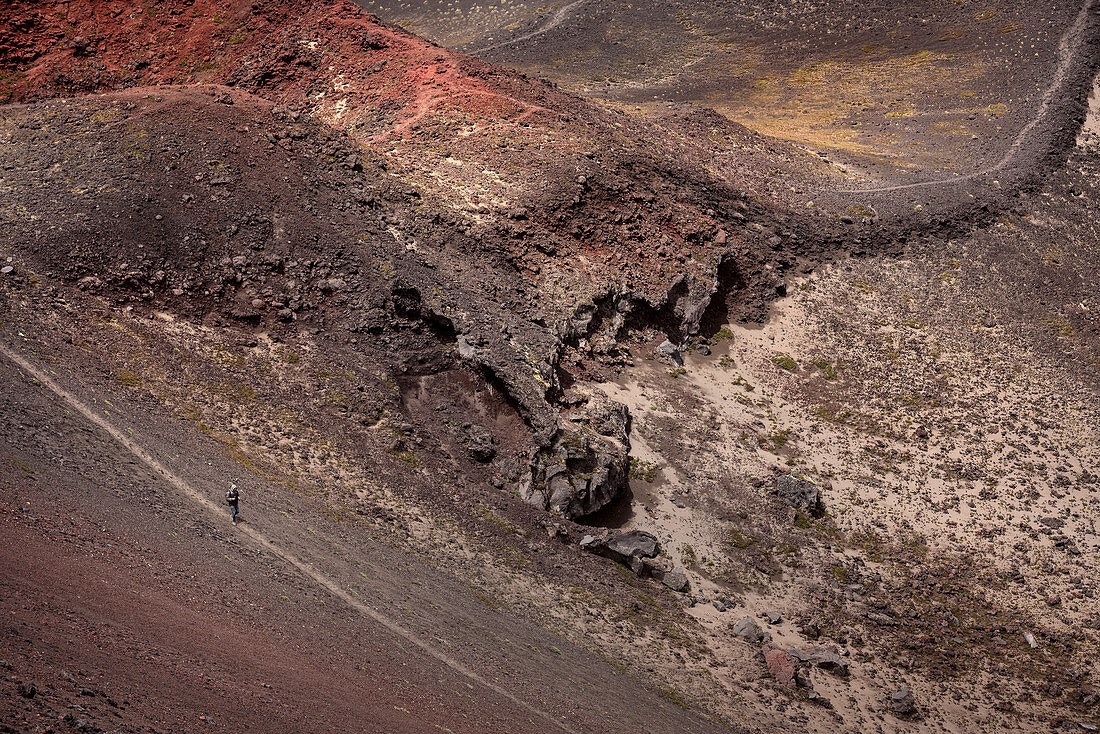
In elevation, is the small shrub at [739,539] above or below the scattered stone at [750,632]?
above

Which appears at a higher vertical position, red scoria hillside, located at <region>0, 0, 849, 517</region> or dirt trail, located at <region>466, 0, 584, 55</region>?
dirt trail, located at <region>466, 0, 584, 55</region>

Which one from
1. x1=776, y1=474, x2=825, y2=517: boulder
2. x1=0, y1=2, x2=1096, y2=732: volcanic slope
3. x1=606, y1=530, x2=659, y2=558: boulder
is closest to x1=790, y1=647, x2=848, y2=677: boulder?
x1=0, y1=2, x2=1096, y2=732: volcanic slope

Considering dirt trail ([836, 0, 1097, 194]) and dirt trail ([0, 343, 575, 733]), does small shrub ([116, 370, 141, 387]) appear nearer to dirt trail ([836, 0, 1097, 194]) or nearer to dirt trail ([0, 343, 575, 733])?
dirt trail ([0, 343, 575, 733])

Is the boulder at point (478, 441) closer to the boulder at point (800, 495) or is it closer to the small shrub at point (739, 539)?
the small shrub at point (739, 539)

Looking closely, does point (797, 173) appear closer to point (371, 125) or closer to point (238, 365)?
point (371, 125)

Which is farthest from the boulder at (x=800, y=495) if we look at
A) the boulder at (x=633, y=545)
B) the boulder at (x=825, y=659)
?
the boulder at (x=825, y=659)

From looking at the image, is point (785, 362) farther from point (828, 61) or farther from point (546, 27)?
point (546, 27)
